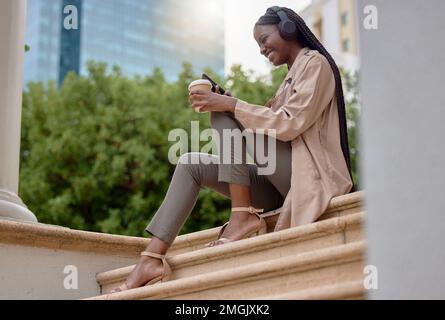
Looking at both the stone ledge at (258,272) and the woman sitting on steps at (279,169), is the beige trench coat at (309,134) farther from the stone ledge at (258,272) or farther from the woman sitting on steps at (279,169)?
the stone ledge at (258,272)

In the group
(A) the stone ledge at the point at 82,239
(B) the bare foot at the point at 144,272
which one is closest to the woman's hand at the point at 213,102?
(A) the stone ledge at the point at 82,239

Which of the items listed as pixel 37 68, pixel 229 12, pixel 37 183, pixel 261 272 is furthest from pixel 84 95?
pixel 37 68

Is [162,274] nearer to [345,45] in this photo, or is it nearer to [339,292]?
[339,292]

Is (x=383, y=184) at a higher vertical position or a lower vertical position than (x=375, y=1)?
lower

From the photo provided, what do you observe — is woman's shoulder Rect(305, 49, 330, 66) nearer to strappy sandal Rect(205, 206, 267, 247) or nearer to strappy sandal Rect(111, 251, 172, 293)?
strappy sandal Rect(205, 206, 267, 247)

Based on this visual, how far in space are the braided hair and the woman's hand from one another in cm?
64

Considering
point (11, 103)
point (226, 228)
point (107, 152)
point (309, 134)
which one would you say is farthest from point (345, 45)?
point (226, 228)

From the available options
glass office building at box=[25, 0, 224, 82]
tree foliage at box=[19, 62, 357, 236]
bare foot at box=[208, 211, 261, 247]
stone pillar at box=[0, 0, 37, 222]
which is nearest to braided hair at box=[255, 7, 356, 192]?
bare foot at box=[208, 211, 261, 247]

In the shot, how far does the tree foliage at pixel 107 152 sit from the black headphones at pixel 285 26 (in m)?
10.8

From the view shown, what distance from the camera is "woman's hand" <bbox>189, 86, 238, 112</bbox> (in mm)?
4621

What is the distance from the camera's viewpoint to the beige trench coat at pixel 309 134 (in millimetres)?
4422
